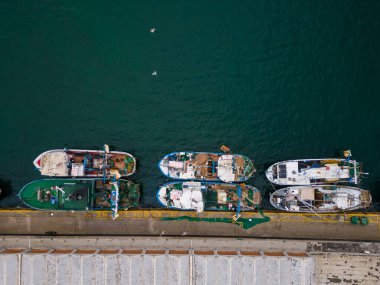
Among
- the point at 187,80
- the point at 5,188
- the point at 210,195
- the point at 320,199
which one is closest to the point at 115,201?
the point at 210,195

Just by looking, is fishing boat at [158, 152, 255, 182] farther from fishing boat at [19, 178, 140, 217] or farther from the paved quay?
fishing boat at [19, 178, 140, 217]

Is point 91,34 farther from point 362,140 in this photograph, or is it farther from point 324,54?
point 362,140

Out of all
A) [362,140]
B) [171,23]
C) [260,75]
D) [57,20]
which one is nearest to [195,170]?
[260,75]

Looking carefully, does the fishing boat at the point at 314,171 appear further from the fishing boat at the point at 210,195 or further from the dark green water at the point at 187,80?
the fishing boat at the point at 210,195

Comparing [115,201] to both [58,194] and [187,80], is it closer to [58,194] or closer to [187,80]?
[58,194]

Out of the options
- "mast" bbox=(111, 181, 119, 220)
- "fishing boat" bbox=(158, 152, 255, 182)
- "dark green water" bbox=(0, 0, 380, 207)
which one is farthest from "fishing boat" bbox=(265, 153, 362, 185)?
"mast" bbox=(111, 181, 119, 220)
